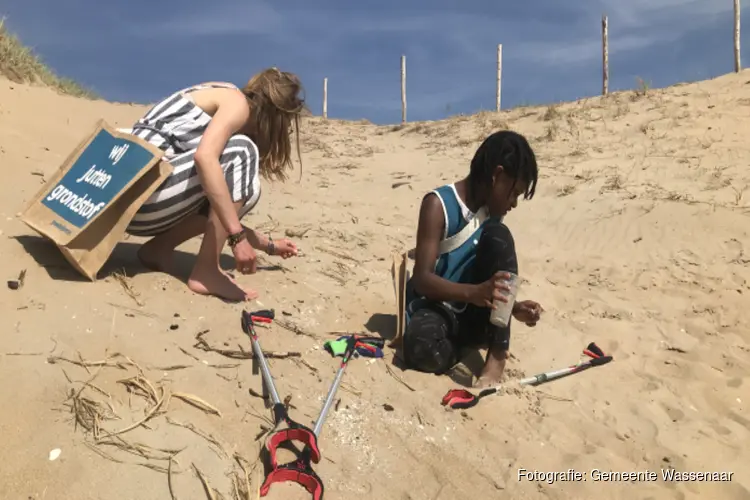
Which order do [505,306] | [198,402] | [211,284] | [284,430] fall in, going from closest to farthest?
[284,430]
[198,402]
[505,306]
[211,284]

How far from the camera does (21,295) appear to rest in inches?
87.0

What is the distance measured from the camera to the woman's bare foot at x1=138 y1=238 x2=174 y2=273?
2793mm

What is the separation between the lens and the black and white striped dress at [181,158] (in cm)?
251

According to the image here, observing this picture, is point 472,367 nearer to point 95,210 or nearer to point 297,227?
point 95,210

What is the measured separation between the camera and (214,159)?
2.35 metres

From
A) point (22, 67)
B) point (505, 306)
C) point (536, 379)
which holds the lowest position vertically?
point (536, 379)

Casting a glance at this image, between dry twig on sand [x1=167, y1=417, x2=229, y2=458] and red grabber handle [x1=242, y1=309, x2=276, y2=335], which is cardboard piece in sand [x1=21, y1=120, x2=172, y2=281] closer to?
red grabber handle [x1=242, y1=309, x2=276, y2=335]

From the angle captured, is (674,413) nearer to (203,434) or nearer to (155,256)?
(203,434)

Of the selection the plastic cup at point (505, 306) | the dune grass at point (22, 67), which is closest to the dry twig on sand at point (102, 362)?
the plastic cup at point (505, 306)

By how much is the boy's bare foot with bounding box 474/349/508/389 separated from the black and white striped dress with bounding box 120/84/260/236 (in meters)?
1.24

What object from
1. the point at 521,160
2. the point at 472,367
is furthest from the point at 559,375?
the point at 521,160

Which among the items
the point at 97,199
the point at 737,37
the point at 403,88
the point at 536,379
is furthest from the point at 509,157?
the point at 403,88

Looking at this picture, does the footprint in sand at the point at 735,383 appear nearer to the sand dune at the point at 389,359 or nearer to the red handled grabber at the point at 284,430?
the sand dune at the point at 389,359

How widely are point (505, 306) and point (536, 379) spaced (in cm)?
44
